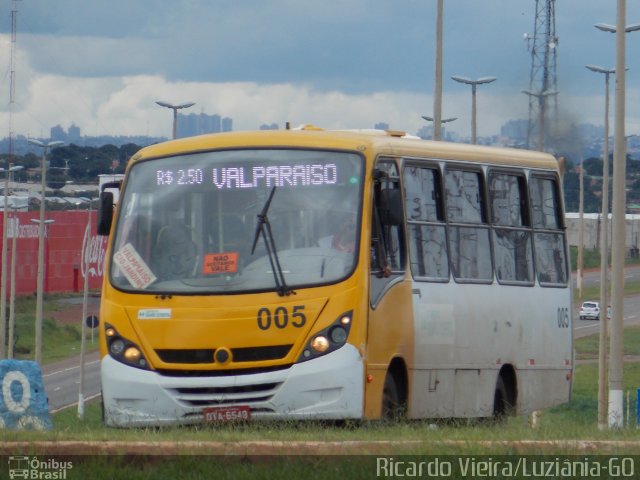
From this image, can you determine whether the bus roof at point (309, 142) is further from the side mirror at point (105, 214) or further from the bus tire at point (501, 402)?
the bus tire at point (501, 402)

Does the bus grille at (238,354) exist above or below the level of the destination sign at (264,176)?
below

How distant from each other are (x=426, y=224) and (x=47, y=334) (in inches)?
2517

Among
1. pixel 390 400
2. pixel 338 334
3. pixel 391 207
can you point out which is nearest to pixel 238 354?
pixel 338 334

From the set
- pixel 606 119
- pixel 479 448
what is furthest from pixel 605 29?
pixel 479 448

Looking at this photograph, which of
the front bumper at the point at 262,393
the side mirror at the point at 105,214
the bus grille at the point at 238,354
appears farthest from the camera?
the side mirror at the point at 105,214

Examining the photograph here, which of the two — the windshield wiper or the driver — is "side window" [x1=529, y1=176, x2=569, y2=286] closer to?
the driver

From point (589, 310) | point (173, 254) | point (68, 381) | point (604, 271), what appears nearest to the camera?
point (173, 254)

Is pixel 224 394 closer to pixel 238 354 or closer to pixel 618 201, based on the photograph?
pixel 238 354

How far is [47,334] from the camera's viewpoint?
7750 centimetres

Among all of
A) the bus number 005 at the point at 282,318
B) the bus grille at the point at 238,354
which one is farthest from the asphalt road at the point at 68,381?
the bus number 005 at the point at 282,318

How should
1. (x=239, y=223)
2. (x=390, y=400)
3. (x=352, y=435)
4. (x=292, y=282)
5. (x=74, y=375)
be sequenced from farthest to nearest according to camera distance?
(x=74, y=375)
(x=390, y=400)
(x=239, y=223)
(x=292, y=282)
(x=352, y=435)

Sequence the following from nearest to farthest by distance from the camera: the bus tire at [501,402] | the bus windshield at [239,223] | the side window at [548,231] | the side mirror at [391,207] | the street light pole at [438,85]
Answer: the bus windshield at [239,223] < the side mirror at [391,207] < the bus tire at [501,402] < the side window at [548,231] < the street light pole at [438,85]

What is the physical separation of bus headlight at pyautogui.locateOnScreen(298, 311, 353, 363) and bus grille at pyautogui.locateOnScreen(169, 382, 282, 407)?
0.37 meters

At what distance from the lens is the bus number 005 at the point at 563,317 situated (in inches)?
723
